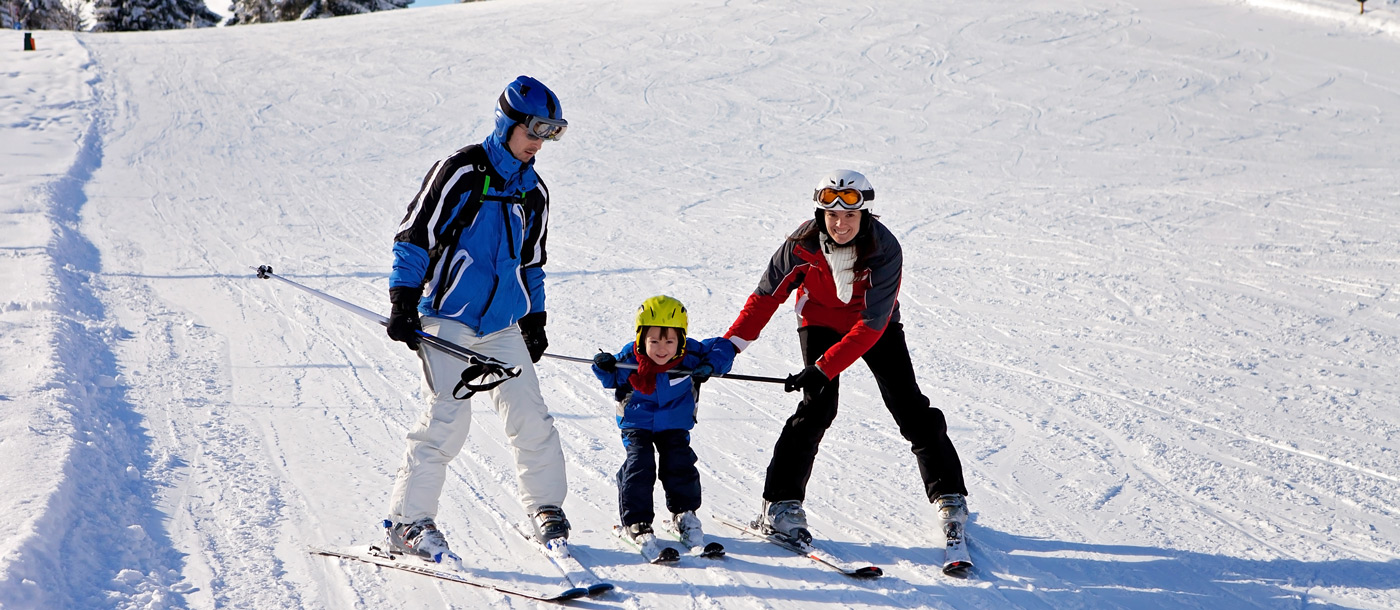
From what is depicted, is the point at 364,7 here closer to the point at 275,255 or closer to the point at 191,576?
the point at 275,255

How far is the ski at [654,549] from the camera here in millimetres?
4133

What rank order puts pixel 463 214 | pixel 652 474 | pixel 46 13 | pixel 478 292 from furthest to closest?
pixel 46 13
pixel 652 474
pixel 478 292
pixel 463 214

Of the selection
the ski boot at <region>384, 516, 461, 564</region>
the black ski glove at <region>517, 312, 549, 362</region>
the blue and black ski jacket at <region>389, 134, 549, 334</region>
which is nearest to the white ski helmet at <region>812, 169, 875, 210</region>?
the blue and black ski jacket at <region>389, 134, 549, 334</region>

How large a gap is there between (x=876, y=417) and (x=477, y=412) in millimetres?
2424

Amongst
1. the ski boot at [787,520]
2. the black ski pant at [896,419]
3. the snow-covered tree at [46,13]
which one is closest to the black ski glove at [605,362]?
the black ski pant at [896,419]

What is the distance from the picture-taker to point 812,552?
429cm

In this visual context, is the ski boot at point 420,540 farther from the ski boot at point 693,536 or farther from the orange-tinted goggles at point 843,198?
the orange-tinted goggles at point 843,198

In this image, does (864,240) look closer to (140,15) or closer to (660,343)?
(660,343)

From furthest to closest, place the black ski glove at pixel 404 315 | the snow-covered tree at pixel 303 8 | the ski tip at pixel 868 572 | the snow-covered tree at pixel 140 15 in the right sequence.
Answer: the snow-covered tree at pixel 140 15 → the snow-covered tree at pixel 303 8 → the ski tip at pixel 868 572 → the black ski glove at pixel 404 315

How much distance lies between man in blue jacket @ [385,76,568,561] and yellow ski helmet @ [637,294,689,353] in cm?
45

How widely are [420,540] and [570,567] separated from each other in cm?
60

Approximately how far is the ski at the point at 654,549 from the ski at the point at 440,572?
0.44m

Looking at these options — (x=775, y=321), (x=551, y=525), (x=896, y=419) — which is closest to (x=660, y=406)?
(x=551, y=525)

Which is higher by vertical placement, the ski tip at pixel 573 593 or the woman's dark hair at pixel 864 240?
the woman's dark hair at pixel 864 240
